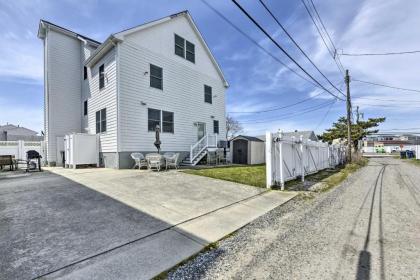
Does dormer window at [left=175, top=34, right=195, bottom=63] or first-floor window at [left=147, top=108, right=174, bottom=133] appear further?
dormer window at [left=175, top=34, right=195, bottom=63]

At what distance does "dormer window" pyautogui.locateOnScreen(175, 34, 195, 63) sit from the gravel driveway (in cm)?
1355

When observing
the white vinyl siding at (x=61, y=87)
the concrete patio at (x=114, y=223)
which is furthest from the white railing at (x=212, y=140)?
the white vinyl siding at (x=61, y=87)

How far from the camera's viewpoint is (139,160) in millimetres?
12391

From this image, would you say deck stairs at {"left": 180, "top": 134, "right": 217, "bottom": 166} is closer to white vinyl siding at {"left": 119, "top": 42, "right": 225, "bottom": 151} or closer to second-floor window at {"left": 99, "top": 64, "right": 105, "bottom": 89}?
white vinyl siding at {"left": 119, "top": 42, "right": 225, "bottom": 151}

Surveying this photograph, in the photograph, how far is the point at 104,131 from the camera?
14.1 meters

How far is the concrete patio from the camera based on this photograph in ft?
10.2

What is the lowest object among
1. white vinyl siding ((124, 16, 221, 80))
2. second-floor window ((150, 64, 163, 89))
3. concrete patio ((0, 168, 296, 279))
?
concrete patio ((0, 168, 296, 279))

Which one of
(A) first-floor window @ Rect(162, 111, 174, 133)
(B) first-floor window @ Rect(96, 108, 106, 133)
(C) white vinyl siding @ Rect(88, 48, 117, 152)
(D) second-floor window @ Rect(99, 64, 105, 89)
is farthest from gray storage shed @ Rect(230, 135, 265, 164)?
(D) second-floor window @ Rect(99, 64, 105, 89)

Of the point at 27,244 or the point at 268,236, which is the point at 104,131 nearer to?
the point at 27,244

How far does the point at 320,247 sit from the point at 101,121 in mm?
13748

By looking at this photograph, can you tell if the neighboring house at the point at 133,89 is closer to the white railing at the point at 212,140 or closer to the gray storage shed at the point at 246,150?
the white railing at the point at 212,140

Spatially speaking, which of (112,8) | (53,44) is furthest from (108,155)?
(53,44)

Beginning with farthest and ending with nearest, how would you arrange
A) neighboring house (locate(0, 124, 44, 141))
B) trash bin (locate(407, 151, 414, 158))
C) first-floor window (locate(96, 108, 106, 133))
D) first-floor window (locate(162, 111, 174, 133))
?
trash bin (locate(407, 151, 414, 158)) < neighboring house (locate(0, 124, 44, 141)) < first-floor window (locate(162, 111, 174, 133)) < first-floor window (locate(96, 108, 106, 133))

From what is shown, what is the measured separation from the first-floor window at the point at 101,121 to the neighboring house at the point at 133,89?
6cm
